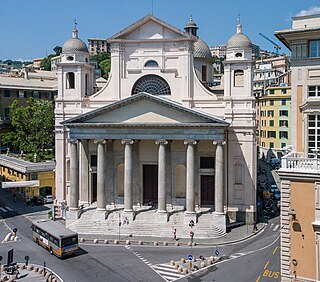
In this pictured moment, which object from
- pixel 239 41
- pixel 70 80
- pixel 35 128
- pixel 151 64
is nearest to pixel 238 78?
pixel 239 41

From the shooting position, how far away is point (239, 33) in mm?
50094

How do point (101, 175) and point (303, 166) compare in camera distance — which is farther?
point (101, 175)

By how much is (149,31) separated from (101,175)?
18329 mm

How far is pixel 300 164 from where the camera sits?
25.1 meters

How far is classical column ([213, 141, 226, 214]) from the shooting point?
46.1 meters

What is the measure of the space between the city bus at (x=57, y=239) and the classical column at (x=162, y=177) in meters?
11.5

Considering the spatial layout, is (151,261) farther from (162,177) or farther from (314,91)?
(314,91)

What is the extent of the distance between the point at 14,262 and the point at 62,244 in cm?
455

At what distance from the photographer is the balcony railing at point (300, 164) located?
2453 cm

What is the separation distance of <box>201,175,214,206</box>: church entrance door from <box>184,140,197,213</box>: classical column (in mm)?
4317

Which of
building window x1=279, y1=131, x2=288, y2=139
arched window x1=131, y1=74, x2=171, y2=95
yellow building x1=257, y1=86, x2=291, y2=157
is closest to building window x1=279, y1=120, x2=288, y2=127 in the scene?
yellow building x1=257, y1=86, x2=291, y2=157

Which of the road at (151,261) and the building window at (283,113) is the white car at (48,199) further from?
the building window at (283,113)

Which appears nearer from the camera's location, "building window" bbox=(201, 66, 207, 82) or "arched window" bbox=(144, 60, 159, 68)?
"arched window" bbox=(144, 60, 159, 68)

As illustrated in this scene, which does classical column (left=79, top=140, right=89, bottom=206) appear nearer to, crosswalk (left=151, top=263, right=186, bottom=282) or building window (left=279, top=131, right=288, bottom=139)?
crosswalk (left=151, top=263, right=186, bottom=282)
